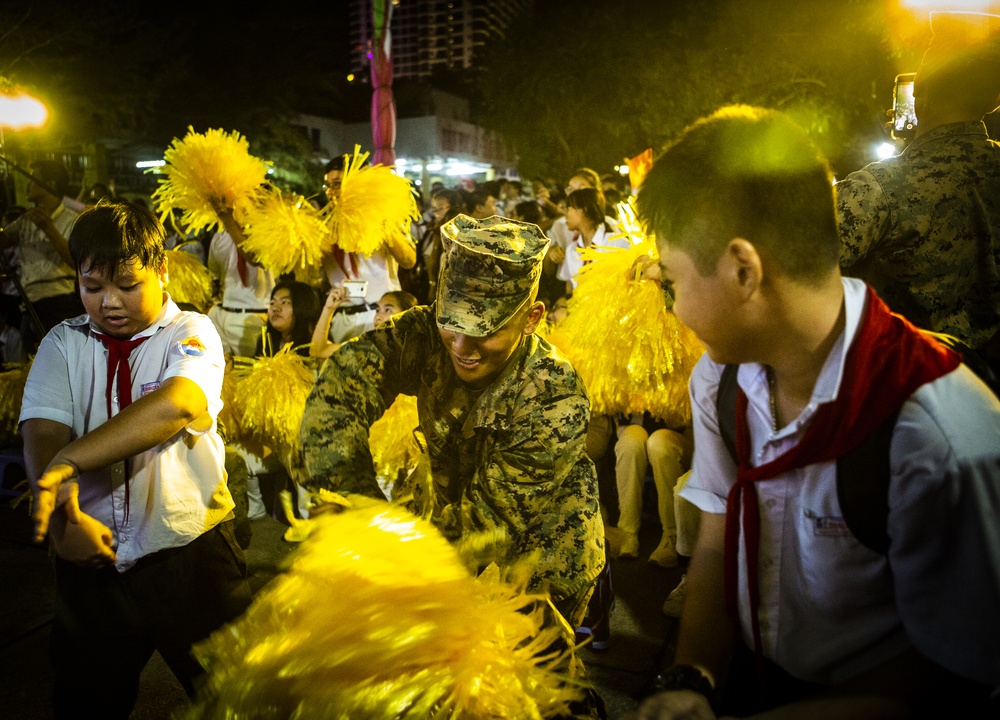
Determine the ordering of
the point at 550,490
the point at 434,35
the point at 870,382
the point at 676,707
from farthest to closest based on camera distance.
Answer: the point at 434,35, the point at 550,490, the point at 676,707, the point at 870,382

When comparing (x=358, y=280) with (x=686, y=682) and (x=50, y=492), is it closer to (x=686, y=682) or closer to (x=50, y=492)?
(x=50, y=492)

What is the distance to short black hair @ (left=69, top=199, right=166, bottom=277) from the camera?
2.28 m

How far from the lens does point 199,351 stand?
7.83 feet

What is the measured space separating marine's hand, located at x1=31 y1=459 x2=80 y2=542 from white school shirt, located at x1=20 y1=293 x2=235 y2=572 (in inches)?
13.9

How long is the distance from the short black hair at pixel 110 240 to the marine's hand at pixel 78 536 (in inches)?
29.8

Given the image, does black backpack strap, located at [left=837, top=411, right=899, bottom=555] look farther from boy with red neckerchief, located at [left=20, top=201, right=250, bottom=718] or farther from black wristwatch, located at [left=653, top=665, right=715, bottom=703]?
boy with red neckerchief, located at [left=20, top=201, right=250, bottom=718]

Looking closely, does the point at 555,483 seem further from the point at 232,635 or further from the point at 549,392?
the point at 232,635

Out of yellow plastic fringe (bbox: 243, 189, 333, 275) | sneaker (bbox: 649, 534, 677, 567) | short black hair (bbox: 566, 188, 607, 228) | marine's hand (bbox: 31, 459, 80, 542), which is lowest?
sneaker (bbox: 649, 534, 677, 567)

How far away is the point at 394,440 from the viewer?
11.5ft

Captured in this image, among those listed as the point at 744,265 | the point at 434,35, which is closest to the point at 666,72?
the point at 744,265

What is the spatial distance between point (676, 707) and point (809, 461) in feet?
1.78

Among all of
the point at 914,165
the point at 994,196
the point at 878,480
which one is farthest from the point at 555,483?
the point at 994,196

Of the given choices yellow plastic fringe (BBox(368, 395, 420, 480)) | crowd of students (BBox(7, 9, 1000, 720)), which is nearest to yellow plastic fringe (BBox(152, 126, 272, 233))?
yellow plastic fringe (BBox(368, 395, 420, 480))

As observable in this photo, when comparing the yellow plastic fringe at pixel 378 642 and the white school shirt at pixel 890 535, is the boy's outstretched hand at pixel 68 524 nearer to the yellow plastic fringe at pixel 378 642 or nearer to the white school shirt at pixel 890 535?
the yellow plastic fringe at pixel 378 642
